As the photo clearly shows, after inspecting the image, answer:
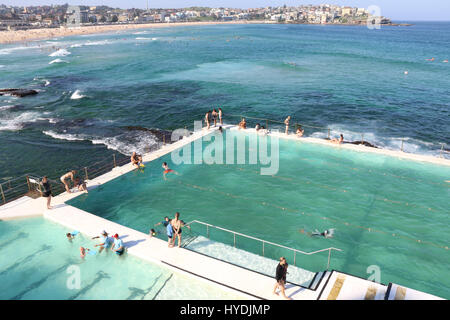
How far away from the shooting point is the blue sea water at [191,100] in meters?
27.5

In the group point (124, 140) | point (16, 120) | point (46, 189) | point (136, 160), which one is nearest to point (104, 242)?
point (46, 189)

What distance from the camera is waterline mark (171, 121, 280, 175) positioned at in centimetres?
1973

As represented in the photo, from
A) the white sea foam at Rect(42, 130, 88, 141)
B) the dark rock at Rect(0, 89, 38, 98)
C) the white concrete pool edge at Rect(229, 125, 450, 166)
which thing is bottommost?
the white sea foam at Rect(42, 130, 88, 141)

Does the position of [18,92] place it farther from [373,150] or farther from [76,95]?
[373,150]

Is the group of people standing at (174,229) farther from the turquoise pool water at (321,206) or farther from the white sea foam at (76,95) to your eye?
the white sea foam at (76,95)

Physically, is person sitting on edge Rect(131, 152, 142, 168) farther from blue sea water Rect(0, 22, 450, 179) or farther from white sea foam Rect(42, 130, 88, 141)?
white sea foam Rect(42, 130, 88, 141)

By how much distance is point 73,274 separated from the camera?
10.5 m

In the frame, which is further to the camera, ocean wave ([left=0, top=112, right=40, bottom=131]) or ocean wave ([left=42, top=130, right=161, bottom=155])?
ocean wave ([left=0, top=112, right=40, bottom=131])

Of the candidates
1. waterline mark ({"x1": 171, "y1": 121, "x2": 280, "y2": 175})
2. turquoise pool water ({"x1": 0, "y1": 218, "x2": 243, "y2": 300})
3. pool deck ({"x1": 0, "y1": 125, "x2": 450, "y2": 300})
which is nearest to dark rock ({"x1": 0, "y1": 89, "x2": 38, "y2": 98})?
waterline mark ({"x1": 171, "y1": 121, "x2": 280, "y2": 175})

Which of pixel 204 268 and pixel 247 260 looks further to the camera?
pixel 247 260

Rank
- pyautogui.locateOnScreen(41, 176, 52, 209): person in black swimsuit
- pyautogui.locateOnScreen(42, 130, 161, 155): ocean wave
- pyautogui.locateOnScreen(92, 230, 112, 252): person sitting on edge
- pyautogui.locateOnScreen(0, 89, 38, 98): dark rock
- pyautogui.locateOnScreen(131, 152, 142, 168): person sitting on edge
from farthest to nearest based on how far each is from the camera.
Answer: pyautogui.locateOnScreen(0, 89, 38, 98): dark rock
pyautogui.locateOnScreen(42, 130, 161, 155): ocean wave
pyautogui.locateOnScreen(131, 152, 142, 168): person sitting on edge
pyautogui.locateOnScreen(41, 176, 52, 209): person in black swimsuit
pyautogui.locateOnScreen(92, 230, 112, 252): person sitting on edge

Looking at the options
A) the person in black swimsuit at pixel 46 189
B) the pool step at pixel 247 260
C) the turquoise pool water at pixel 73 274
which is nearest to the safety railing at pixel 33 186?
the person in black swimsuit at pixel 46 189

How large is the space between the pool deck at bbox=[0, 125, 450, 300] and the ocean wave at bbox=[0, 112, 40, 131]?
69.1 ft

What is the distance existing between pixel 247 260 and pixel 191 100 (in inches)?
1301
